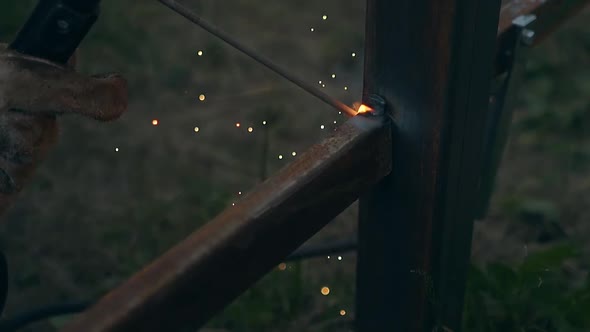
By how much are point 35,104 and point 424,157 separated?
65cm

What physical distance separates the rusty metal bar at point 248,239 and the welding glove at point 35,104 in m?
0.33

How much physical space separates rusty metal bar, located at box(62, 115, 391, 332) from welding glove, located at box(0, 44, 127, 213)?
0.33 m

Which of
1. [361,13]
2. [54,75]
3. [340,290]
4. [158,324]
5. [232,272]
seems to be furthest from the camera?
[361,13]

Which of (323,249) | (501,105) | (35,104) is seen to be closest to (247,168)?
(323,249)

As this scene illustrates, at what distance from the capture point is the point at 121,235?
2912 millimetres

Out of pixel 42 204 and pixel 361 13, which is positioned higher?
pixel 361 13

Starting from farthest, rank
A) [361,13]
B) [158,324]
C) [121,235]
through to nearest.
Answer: [361,13] → [121,235] → [158,324]

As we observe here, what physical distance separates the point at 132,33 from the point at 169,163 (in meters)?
0.83

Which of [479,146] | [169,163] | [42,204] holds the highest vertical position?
[479,146]

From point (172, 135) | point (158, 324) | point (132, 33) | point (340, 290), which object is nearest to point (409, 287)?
point (158, 324)

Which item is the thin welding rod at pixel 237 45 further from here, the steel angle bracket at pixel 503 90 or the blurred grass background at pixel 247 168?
the blurred grass background at pixel 247 168

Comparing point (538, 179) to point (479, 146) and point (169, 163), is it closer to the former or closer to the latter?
point (169, 163)

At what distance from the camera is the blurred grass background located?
251cm

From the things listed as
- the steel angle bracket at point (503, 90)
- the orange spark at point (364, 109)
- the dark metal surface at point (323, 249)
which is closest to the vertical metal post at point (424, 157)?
the orange spark at point (364, 109)
